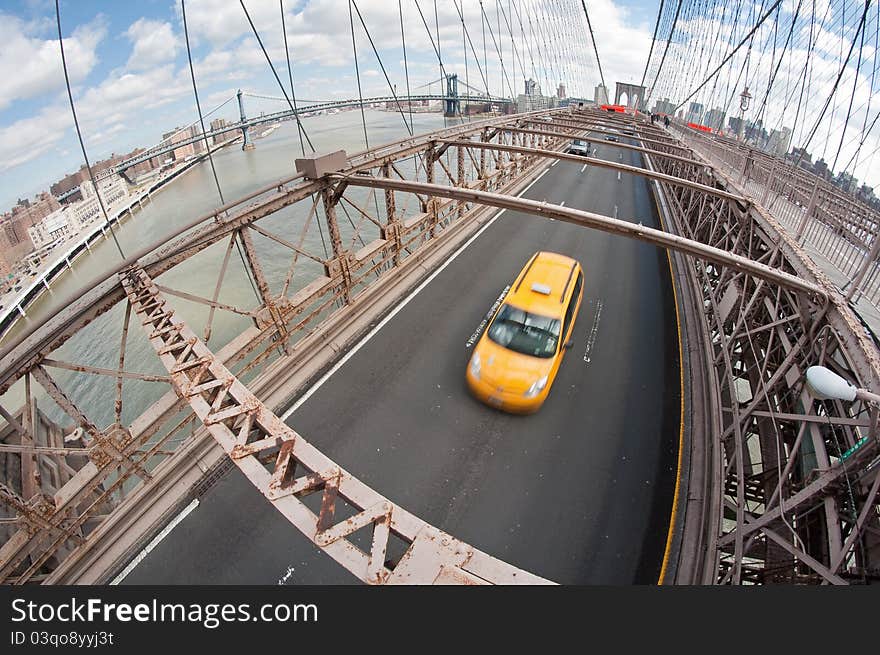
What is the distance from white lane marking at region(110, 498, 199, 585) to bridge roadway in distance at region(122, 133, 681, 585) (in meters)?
0.08

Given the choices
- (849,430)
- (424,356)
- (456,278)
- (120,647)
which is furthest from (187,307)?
(849,430)

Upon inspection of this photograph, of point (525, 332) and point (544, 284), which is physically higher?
point (544, 284)

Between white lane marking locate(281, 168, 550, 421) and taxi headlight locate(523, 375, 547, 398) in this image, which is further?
white lane marking locate(281, 168, 550, 421)

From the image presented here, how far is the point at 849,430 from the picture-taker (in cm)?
524

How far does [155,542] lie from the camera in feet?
22.5

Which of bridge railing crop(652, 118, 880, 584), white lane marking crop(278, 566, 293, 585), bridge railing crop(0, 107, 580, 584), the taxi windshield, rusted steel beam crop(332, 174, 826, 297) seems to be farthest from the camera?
the taxi windshield

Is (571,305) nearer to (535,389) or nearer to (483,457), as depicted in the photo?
(535,389)

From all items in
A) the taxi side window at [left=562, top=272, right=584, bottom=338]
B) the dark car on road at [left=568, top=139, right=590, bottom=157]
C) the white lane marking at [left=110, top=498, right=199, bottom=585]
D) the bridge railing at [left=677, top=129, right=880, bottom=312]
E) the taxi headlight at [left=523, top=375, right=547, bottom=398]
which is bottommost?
the white lane marking at [left=110, top=498, right=199, bottom=585]

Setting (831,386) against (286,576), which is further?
(286,576)

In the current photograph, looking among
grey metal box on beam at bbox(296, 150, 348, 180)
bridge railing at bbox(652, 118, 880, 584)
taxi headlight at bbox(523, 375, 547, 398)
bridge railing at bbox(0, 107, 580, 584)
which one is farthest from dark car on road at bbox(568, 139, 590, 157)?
taxi headlight at bbox(523, 375, 547, 398)

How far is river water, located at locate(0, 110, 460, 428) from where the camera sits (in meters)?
22.1

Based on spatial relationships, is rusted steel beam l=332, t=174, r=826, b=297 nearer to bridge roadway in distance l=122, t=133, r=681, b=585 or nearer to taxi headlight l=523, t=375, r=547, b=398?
taxi headlight l=523, t=375, r=547, b=398

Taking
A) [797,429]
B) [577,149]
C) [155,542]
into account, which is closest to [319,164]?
[155,542]

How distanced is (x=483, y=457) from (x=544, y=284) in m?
4.99
